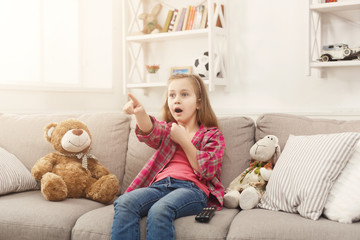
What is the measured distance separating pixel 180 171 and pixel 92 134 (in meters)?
0.58

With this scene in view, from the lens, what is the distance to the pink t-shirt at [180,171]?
1.86 m

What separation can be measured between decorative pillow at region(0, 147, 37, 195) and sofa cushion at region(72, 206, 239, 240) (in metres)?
0.48

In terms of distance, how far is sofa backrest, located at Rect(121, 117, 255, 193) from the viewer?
2.03 m

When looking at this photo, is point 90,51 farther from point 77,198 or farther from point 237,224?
point 237,224

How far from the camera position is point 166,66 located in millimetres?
3879

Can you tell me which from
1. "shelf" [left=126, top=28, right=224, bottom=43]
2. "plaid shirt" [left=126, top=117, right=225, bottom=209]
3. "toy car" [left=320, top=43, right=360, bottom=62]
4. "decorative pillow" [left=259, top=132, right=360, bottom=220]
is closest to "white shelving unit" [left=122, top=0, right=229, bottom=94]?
"shelf" [left=126, top=28, right=224, bottom=43]

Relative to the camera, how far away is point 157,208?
1579 millimetres

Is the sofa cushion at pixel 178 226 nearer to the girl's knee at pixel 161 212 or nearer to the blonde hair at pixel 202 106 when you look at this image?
the girl's knee at pixel 161 212

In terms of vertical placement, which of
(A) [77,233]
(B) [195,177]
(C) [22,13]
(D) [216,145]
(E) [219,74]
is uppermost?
(C) [22,13]

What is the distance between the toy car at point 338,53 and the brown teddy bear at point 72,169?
1682 mm

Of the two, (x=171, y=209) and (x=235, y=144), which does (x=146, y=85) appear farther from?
(x=171, y=209)

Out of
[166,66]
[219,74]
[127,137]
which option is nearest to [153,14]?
[166,66]

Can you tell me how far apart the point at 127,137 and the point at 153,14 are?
1.80 m

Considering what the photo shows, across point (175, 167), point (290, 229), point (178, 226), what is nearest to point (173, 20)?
point (175, 167)
